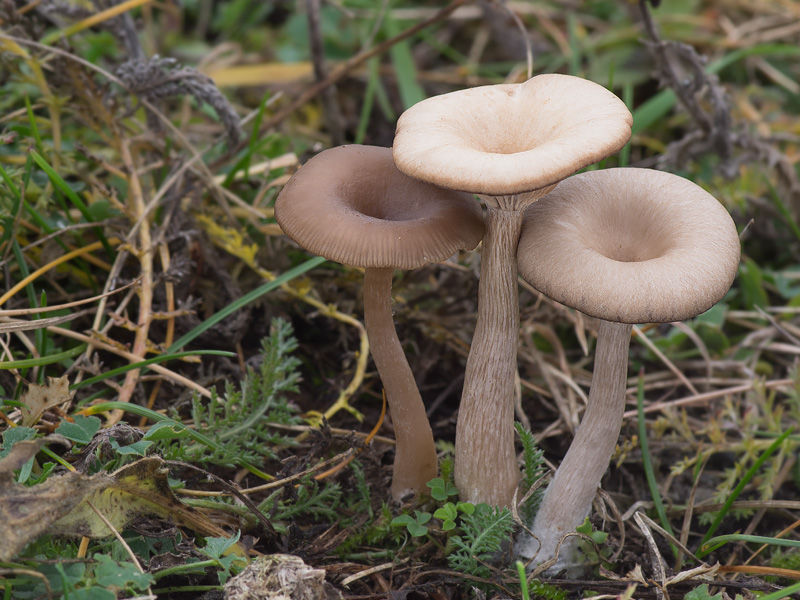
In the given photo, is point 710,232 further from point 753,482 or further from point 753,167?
point 753,167

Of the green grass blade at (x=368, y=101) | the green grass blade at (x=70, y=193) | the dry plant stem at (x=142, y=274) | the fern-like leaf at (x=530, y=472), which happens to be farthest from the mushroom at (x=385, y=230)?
the green grass blade at (x=368, y=101)

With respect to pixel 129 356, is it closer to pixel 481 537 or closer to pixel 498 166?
pixel 481 537

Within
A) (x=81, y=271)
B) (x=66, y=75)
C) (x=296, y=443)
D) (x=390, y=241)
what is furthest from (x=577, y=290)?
(x=66, y=75)

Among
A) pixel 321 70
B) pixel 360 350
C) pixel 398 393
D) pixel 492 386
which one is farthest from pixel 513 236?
pixel 321 70

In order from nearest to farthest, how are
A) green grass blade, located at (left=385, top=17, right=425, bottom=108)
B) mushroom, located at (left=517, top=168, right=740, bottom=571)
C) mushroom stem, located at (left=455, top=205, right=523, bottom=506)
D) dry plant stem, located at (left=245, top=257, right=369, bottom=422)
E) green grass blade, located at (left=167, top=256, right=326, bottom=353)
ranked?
mushroom, located at (left=517, top=168, right=740, bottom=571)
mushroom stem, located at (left=455, top=205, right=523, bottom=506)
green grass blade, located at (left=167, top=256, right=326, bottom=353)
dry plant stem, located at (left=245, top=257, right=369, bottom=422)
green grass blade, located at (left=385, top=17, right=425, bottom=108)

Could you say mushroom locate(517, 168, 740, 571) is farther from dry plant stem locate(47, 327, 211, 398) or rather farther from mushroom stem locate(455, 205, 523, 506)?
dry plant stem locate(47, 327, 211, 398)

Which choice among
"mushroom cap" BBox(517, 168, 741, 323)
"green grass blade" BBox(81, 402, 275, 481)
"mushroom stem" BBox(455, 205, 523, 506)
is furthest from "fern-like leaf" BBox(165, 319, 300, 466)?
"mushroom cap" BBox(517, 168, 741, 323)

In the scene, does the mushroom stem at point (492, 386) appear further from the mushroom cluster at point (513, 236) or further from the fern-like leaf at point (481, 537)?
the fern-like leaf at point (481, 537)
